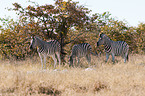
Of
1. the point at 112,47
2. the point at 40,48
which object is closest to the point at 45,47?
the point at 40,48

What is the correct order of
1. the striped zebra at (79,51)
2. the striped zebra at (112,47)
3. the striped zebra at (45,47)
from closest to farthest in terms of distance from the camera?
the striped zebra at (45,47), the striped zebra at (79,51), the striped zebra at (112,47)

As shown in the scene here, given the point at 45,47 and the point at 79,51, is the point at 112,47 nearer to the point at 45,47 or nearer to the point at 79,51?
the point at 79,51

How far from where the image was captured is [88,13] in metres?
13.3

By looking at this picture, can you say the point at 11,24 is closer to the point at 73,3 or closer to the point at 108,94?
the point at 73,3

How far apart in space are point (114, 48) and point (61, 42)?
3664mm

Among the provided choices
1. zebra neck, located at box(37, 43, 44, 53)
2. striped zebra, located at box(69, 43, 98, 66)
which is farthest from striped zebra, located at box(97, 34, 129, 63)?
zebra neck, located at box(37, 43, 44, 53)

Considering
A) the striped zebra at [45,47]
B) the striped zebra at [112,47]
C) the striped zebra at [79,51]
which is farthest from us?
the striped zebra at [112,47]

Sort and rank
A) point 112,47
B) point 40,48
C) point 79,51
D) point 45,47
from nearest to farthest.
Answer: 1. point 40,48
2. point 45,47
3. point 79,51
4. point 112,47

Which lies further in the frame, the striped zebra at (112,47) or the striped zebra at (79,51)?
the striped zebra at (112,47)

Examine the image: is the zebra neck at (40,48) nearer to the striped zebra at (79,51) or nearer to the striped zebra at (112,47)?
the striped zebra at (79,51)

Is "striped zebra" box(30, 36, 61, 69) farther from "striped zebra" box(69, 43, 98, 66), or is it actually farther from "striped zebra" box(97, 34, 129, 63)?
"striped zebra" box(97, 34, 129, 63)

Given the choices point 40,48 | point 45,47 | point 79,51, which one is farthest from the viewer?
point 79,51

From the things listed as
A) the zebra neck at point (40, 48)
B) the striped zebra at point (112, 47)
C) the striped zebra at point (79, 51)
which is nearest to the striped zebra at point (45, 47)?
the zebra neck at point (40, 48)

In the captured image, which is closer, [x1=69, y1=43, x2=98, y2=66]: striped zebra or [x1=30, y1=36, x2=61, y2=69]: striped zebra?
[x1=30, y1=36, x2=61, y2=69]: striped zebra
